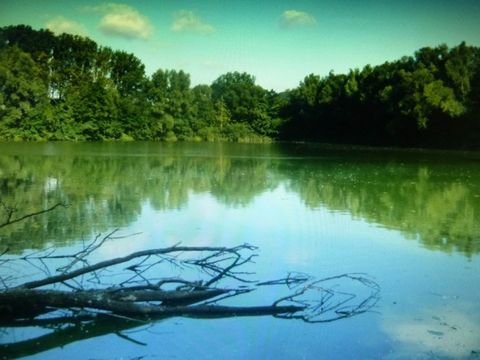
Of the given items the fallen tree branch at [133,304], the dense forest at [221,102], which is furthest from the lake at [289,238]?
the dense forest at [221,102]

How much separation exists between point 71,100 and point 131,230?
4233cm

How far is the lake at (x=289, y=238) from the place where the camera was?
13.4 ft

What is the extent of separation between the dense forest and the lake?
2171 centimetres

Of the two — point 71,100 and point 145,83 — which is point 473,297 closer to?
point 71,100

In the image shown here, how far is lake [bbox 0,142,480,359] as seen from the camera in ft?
13.4

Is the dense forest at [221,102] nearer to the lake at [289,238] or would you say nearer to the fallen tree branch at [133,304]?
the lake at [289,238]

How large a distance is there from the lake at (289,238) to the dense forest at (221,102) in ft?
71.2

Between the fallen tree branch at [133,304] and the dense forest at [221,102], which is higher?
the dense forest at [221,102]

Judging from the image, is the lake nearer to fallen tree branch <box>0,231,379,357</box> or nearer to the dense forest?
fallen tree branch <box>0,231,379,357</box>

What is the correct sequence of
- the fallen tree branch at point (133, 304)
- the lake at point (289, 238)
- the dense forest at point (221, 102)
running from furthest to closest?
the dense forest at point (221, 102) → the fallen tree branch at point (133, 304) → the lake at point (289, 238)

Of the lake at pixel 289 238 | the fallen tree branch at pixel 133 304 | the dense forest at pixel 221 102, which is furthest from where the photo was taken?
the dense forest at pixel 221 102

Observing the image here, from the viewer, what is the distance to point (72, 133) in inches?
1842

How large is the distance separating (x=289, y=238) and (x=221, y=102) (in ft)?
183

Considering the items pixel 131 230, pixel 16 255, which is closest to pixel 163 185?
pixel 131 230
